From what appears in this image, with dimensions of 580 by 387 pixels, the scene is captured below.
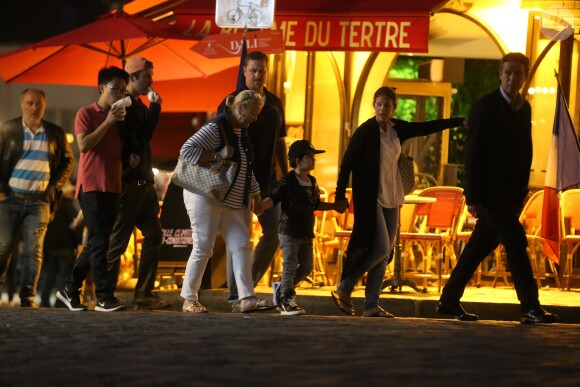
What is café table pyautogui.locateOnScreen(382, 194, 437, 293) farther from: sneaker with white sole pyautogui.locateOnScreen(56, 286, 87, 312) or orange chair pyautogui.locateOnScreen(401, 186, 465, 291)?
sneaker with white sole pyautogui.locateOnScreen(56, 286, 87, 312)

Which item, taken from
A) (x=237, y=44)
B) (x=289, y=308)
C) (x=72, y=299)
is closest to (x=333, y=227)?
(x=237, y=44)

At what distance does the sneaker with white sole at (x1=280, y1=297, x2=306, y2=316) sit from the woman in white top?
0.44 m

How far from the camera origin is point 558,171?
14062 millimetres

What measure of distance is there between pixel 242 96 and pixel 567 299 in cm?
508

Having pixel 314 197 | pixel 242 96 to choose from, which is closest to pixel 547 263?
pixel 314 197

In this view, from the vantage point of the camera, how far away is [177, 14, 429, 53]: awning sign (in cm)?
1453

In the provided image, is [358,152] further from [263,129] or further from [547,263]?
[547,263]

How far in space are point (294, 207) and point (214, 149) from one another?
1.03 metres

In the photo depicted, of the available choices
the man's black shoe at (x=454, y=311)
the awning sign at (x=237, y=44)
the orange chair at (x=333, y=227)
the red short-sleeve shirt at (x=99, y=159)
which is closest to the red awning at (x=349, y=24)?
the awning sign at (x=237, y=44)

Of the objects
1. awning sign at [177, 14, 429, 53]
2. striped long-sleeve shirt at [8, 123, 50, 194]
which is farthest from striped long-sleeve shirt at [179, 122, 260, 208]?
awning sign at [177, 14, 429, 53]

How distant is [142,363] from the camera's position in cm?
754

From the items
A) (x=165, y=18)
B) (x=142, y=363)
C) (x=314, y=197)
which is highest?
(x=165, y=18)

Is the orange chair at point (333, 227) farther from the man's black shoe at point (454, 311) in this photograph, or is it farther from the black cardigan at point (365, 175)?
the man's black shoe at point (454, 311)

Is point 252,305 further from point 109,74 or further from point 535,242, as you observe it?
point 535,242
